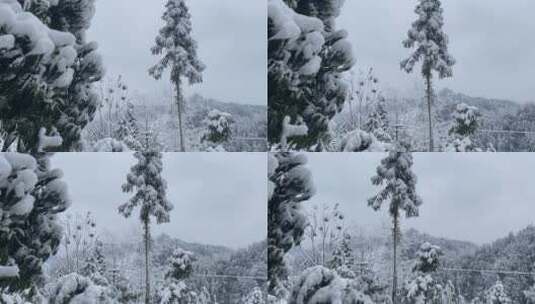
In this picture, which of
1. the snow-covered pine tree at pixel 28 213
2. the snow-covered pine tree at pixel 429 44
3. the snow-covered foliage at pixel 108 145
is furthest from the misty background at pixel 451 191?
the snow-covered pine tree at pixel 28 213

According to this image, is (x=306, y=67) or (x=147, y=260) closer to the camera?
(x=306, y=67)

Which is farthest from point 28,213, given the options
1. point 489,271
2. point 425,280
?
point 489,271

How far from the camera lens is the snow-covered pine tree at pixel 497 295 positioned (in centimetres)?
484

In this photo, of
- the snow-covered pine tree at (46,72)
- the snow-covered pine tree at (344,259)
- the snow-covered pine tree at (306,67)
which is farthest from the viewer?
the snow-covered pine tree at (344,259)

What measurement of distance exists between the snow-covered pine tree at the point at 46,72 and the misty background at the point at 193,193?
19 cm

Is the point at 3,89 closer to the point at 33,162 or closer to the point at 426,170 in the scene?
the point at 33,162

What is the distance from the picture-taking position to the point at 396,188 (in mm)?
4863

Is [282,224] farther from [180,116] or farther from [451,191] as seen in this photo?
[451,191]

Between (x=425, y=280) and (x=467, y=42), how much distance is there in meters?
1.21

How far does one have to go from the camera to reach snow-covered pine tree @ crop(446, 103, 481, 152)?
4859 mm

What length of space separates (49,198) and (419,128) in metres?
1.90

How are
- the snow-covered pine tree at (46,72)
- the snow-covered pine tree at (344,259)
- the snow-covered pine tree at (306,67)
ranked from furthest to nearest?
the snow-covered pine tree at (344,259)
the snow-covered pine tree at (306,67)
the snow-covered pine tree at (46,72)

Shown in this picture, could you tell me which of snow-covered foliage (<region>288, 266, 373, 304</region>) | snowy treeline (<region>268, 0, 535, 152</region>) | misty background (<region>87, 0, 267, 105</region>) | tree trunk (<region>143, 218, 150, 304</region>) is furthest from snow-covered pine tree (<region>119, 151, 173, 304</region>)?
snow-covered foliage (<region>288, 266, 373, 304</region>)

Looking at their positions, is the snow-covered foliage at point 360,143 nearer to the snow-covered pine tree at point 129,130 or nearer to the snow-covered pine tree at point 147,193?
the snow-covered pine tree at point 147,193
